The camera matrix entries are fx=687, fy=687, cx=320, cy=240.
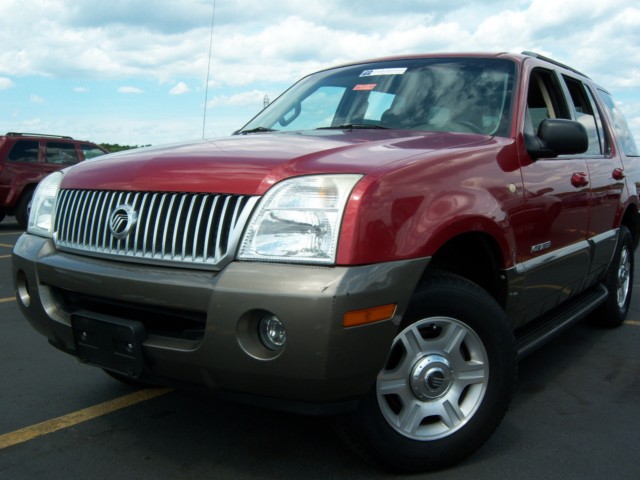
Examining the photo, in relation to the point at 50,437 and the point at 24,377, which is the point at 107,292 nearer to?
the point at 50,437

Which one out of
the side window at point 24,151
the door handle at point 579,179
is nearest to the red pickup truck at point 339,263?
the door handle at point 579,179

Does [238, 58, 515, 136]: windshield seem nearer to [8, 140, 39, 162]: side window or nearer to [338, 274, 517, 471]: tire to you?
[338, 274, 517, 471]: tire

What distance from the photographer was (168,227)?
8.25ft

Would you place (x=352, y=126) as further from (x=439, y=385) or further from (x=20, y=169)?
(x=20, y=169)

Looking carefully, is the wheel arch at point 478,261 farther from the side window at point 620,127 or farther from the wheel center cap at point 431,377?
the side window at point 620,127

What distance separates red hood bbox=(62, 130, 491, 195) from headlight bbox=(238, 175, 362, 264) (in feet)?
0.17

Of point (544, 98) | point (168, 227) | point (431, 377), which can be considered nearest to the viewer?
point (168, 227)

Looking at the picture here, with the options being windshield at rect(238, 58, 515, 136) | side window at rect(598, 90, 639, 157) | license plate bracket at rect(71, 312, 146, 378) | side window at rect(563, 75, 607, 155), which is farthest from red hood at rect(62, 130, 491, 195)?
side window at rect(598, 90, 639, 157)

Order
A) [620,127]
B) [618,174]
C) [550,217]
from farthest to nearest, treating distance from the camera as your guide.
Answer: [620,127], [618,174], [550,217]

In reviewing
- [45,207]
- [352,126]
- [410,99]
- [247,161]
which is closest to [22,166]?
[45,207]

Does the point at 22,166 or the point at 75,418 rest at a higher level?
the point at 22,166

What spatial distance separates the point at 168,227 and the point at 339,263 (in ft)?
2.27

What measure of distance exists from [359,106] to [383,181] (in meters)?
1.58

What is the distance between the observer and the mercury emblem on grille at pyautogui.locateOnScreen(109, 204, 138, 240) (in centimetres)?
261
